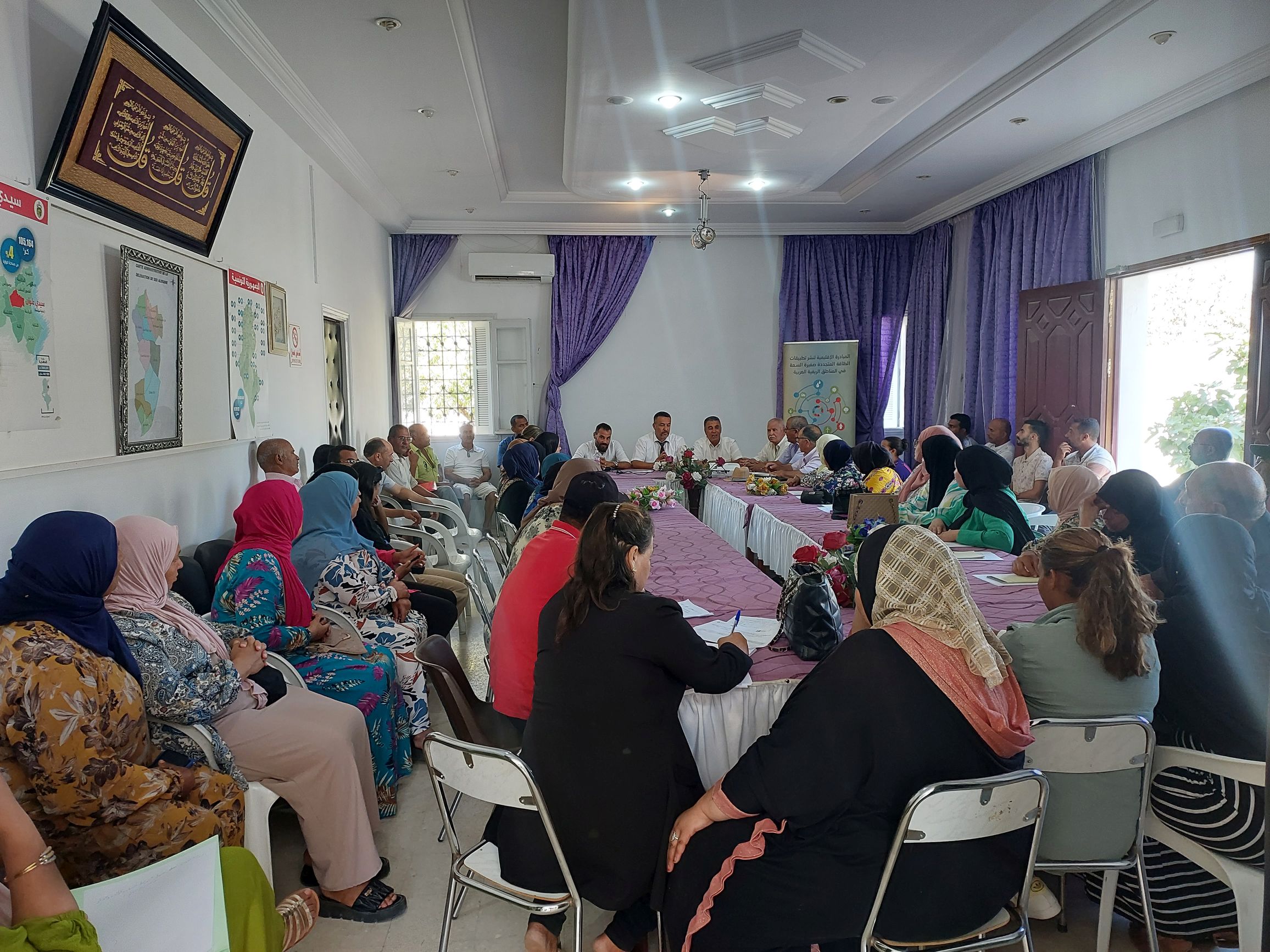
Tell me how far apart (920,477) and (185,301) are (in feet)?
14.2

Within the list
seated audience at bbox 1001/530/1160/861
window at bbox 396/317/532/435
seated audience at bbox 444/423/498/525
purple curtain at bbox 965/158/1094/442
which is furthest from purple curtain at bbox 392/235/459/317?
seated audience at bbox 1001/530/1160/861

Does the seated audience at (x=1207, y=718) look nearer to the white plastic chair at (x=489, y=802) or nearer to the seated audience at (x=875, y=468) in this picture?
the white plastic chair at (x=489, y=802)

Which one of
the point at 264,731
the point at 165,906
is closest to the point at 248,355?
the point at 264,731

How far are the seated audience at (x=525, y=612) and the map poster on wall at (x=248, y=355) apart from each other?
271 centimetres

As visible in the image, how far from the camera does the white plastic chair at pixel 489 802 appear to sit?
172cm

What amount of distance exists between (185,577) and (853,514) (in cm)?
310

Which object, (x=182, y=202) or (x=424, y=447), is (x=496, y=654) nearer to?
(x=182, y=202)

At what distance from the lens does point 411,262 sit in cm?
933

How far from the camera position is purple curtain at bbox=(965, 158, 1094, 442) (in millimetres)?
Result: 6512

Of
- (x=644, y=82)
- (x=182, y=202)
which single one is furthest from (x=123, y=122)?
(x=644, y=82)

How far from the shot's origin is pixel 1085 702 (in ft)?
6.43

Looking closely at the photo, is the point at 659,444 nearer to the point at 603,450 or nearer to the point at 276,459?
the point at 603,450

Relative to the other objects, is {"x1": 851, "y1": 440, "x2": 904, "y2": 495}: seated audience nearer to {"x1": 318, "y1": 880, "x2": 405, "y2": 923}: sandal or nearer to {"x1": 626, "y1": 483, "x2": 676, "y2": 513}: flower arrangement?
{"x1": 626, "y1": 483, "x2": 676, "y2": 513}: flower arrangement

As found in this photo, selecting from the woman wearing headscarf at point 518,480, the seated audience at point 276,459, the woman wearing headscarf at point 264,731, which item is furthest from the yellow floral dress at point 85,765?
the woman wearing headscarf at point 518,480
